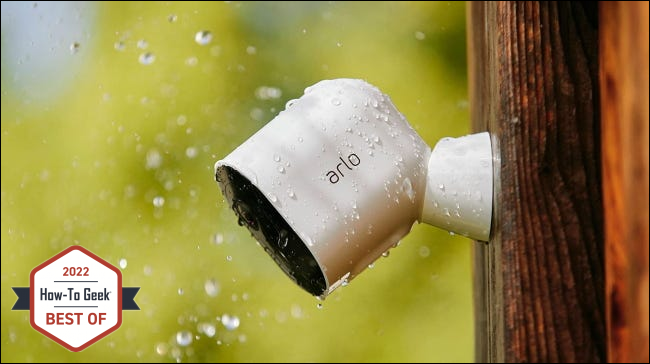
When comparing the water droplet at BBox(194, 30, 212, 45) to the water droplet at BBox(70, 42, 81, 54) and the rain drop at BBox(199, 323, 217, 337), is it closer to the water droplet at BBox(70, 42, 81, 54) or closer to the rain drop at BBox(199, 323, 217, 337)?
the water droplet at BBox(70, 42, 81, 54)

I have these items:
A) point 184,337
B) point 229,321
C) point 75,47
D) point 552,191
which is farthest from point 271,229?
point 75,47

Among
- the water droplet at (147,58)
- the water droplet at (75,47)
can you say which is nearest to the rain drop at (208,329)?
the water droplet at (147,58)

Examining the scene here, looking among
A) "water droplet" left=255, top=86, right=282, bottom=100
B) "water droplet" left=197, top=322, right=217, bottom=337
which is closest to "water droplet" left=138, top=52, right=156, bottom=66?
"water droplet" left=255, top=86, right=282, bottom=100

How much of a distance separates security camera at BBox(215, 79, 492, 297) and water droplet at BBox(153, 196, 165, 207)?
1587 mm

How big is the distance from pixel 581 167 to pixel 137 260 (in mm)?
1919

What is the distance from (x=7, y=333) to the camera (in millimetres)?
2543

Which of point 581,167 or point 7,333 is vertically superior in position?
point 581,167

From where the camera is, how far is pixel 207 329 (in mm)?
2361

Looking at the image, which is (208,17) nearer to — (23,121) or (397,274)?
(23,121)

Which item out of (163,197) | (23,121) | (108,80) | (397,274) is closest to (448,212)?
(397,274)

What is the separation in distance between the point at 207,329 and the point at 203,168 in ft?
1.50

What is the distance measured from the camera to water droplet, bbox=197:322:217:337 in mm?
2262

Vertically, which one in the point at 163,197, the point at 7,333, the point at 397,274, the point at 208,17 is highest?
the point at 208,17

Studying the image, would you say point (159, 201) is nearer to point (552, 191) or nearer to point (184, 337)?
point (184, 337)
